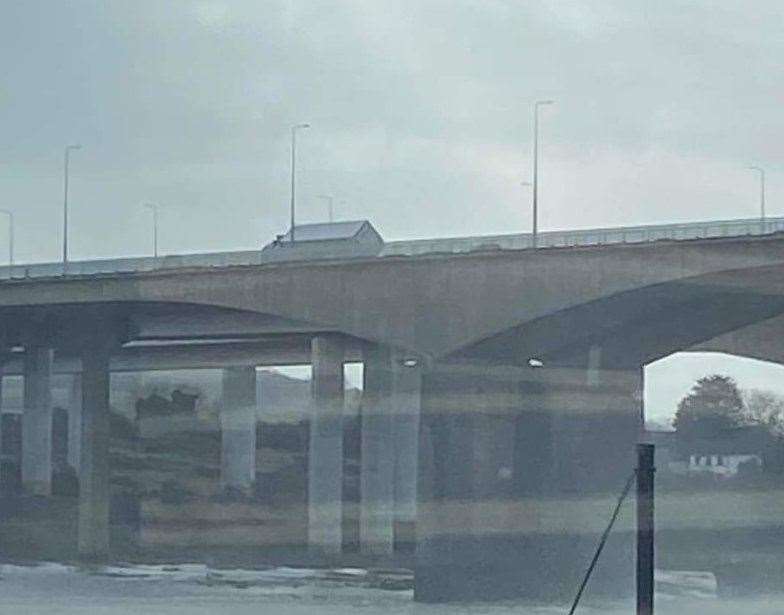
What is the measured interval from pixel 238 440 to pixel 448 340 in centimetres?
555

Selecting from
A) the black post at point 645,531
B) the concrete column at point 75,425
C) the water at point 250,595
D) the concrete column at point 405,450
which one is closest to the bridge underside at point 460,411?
the concrete column at point 405,450

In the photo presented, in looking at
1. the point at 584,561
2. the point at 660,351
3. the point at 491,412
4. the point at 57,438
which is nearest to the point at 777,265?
the point at 660,351

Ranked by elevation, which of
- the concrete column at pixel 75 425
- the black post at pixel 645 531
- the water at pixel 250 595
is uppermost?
the concrete column at pixel 75 425

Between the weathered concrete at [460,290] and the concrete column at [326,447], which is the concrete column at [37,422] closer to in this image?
the weathered concrete at [460,290]

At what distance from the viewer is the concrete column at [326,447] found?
124ft

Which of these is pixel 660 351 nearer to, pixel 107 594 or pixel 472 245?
pixel 472 245

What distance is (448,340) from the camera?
139 feet

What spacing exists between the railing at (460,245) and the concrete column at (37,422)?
9.67 ft

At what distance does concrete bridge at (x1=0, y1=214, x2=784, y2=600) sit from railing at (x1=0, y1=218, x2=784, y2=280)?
63 mm

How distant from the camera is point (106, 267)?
43406 mm

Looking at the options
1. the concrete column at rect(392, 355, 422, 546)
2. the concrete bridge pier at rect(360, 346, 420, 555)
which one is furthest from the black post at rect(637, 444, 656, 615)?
the concrete column at rect(392, 355, 422, 546)

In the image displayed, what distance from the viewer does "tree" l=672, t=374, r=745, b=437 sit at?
33.2 meters

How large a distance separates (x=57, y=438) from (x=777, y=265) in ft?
76.2

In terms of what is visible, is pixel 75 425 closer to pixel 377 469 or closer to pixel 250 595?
pixel 377 469
